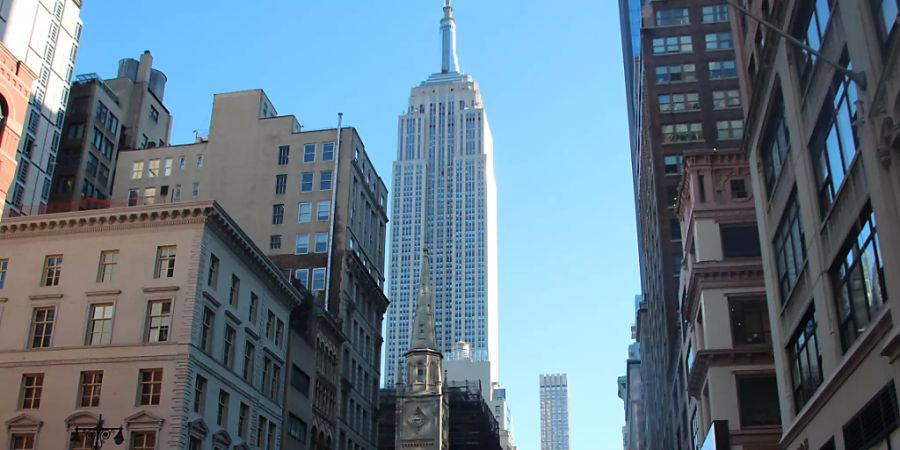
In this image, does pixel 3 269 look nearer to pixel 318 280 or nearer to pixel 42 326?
pixel 42 326

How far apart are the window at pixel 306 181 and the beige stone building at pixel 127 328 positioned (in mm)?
22944

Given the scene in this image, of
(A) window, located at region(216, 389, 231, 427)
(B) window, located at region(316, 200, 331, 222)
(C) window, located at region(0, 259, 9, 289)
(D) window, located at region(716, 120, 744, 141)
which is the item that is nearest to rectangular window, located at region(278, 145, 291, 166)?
(B) window, located at region(316, 200, 331, 222)

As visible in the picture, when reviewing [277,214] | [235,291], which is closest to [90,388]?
[235,291]

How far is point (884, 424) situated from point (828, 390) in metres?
4.43

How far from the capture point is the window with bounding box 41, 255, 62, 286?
5184 centimetres

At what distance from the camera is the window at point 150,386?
1896 inches

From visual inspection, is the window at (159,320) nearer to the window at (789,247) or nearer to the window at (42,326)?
the window at (42,326)

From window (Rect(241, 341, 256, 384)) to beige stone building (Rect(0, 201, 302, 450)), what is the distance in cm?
66

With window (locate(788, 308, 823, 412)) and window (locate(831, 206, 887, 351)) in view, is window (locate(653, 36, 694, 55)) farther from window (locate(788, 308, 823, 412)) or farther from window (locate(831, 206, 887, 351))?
window (locate(831, 206, 887, 351))

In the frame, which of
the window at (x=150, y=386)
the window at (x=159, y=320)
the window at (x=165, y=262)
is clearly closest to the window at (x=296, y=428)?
the window at (x=159, y=320)

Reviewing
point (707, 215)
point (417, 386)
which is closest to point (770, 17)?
point (707, 215)

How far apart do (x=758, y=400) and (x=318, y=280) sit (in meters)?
39.4

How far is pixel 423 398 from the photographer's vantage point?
132 metres

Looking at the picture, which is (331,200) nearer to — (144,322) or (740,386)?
(144,322)
